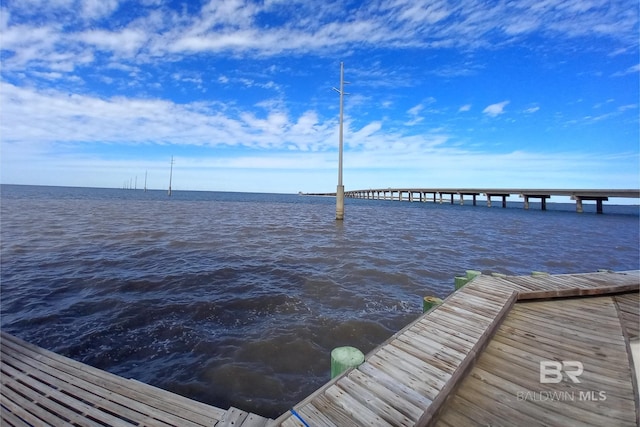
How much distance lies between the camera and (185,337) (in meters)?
5.41

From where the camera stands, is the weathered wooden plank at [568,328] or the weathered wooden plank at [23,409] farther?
the weathered wooden plank at [568,328]

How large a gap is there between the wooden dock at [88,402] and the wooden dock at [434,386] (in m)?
0.01

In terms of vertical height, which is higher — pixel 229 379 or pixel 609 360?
pixel 609 360

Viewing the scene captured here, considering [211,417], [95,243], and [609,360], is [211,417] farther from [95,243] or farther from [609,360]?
[95,243]

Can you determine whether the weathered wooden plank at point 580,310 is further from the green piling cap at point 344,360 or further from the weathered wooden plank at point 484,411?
the green piling cap at point 344,360

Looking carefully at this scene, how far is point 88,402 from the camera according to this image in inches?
124

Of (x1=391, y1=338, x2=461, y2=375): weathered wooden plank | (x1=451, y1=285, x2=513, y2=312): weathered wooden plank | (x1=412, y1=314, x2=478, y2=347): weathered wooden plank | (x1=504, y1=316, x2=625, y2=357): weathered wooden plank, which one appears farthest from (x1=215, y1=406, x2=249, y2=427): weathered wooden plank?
(x1=451, y1=285, x2=513, y2=312): weathered wooden plank

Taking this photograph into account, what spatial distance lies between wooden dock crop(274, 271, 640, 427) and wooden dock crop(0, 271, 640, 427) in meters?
0.01

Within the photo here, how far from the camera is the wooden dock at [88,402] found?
9.16 feet

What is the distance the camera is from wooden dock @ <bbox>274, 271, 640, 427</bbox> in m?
2.67

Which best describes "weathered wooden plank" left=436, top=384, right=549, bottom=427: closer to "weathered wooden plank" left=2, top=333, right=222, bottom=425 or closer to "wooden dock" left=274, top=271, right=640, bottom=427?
"wooden dock" left=274, top=271, right=640, bottom=427

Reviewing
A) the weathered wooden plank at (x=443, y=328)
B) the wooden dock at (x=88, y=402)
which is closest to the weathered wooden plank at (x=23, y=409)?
the wooden dock at (x=88, y=402)

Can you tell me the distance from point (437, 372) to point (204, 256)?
1017cm

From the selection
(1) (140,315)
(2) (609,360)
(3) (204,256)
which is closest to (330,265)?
(3) (204,256)
